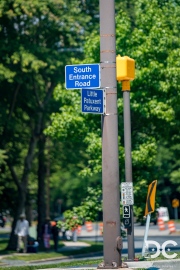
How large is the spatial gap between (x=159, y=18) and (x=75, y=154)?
16986mm

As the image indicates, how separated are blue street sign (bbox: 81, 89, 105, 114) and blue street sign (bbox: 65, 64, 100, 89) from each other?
0.14 metres

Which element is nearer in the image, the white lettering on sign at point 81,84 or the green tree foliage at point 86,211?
the white lettering on sign at point 81,84

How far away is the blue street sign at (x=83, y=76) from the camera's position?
14.1 metres

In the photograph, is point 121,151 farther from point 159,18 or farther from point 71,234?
point 71,234

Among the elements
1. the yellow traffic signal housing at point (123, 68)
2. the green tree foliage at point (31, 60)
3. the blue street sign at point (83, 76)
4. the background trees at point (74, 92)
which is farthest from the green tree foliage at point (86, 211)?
the blue street sign at point (83, 76)

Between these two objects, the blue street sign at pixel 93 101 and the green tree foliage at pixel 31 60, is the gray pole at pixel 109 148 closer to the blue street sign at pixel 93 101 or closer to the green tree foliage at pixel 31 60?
the blue street sign at pixel 93 101

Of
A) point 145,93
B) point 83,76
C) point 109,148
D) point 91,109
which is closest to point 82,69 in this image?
point 83,76

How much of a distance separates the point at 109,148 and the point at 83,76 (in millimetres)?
1340

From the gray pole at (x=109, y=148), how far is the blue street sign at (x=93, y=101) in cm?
10

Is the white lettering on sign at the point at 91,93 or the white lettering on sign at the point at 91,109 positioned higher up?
the white lettering on sign at the point at 91,93

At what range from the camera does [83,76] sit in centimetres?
1421

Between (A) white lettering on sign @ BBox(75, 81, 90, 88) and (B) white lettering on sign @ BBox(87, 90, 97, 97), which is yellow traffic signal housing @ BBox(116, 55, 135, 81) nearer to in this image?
(A) white lettering on sign @ BBox(75, 81, 90, 88)

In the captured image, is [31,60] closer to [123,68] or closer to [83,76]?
[123,68]

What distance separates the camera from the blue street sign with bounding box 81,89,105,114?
549 inches
